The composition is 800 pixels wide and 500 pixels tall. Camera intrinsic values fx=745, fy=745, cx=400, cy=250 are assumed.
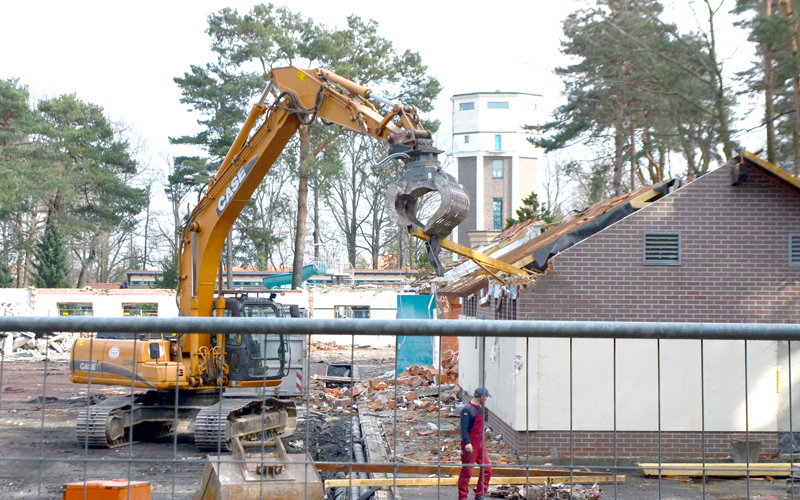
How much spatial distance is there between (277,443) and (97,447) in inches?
276

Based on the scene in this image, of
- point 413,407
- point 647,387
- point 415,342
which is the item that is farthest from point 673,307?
point 415,342

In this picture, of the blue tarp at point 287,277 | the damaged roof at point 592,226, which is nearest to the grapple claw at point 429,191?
the damaged roof at point 592,226

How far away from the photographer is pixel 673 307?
11.9m

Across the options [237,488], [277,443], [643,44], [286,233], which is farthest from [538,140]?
[286,233]

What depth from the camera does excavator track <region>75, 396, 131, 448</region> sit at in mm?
11933

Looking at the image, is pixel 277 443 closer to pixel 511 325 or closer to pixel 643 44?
pixel 511 325

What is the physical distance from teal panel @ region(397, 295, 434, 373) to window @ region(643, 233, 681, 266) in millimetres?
12733

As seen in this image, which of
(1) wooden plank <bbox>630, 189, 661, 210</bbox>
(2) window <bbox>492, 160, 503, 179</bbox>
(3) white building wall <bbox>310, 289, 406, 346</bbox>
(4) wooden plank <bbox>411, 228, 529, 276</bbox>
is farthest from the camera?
(2) window <bbox>492, 160, 503, 179</bbox>

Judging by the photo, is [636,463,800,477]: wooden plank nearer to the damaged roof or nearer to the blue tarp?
the damaged roof

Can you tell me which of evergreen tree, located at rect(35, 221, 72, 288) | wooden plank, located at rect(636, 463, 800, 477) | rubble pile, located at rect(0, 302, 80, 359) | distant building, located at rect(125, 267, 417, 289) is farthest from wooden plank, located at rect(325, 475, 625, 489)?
evergreen tree, located at rect(35, 221, 72, 288)

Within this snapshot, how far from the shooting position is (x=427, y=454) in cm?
1001

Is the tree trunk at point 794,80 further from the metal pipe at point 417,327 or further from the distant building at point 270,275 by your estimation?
the distant building at point 270,275

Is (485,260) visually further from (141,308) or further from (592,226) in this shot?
(141,308)

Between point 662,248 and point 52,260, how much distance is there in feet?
135
